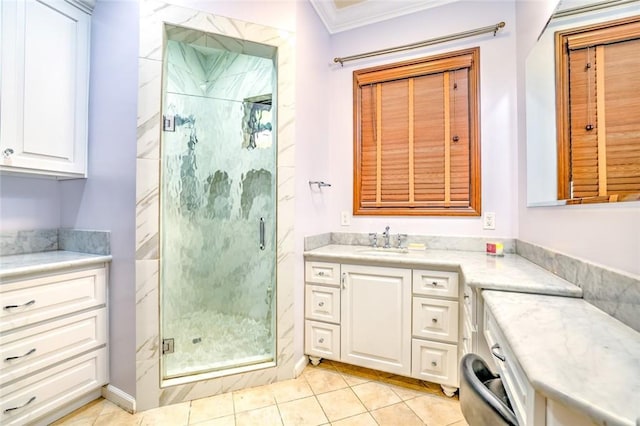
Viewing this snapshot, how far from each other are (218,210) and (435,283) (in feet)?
5.36

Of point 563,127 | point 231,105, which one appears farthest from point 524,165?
point 231,105

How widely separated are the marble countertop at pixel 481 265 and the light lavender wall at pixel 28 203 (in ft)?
5.90

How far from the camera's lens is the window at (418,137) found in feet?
6.79

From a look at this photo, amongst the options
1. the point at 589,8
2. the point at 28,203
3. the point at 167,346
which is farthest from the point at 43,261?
the point at 589,8

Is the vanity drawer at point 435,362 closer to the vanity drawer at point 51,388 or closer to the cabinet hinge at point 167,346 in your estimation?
the cabinet hinge at point 167,346

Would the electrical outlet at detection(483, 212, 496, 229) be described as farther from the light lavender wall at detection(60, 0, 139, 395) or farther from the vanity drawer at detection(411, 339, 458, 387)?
the light lavender wall at detection(60, 0, 139, 395)

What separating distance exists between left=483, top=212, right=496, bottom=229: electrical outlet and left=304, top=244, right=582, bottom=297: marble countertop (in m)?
0.23

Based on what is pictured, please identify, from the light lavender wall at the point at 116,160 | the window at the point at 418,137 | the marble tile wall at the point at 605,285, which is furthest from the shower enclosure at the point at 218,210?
the marble tile wall at the point at 605,285

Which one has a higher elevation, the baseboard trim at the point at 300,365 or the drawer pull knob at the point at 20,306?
the drawer pull knob at the point at 20,306

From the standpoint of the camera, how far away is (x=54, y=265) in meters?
1.43

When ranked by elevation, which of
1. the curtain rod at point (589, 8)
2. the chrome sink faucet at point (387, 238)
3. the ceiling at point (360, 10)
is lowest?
the chrome sink faucet at point (387, 238)

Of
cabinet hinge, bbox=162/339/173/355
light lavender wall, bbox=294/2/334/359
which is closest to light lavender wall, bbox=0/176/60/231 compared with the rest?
cabinet hinge, bbox=162/339/173/355

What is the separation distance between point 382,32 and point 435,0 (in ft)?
1.42

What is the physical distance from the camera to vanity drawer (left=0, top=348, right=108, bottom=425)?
129 centimetres
